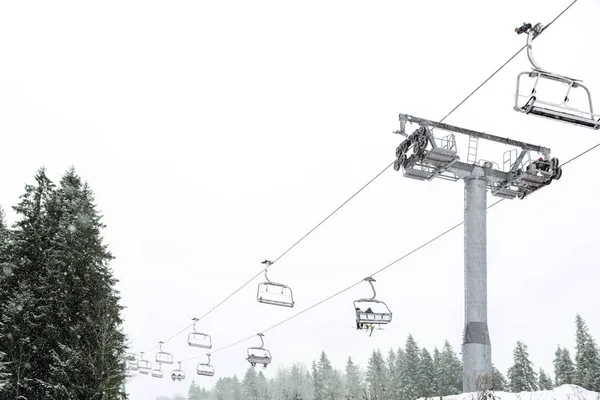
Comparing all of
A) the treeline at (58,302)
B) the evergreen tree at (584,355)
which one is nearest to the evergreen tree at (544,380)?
the evergreen tree at (584,355)

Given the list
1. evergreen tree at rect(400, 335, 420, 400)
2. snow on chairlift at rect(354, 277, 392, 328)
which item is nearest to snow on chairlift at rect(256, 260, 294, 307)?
snow on chairlift at rect(354, 277, 392, 328)

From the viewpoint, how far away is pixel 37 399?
34.2 m

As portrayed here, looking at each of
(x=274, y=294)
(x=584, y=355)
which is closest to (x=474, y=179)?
(x=274, y=294)

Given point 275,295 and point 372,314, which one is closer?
point 372,314

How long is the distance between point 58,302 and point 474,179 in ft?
91.2

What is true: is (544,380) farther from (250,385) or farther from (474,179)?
(474,179)

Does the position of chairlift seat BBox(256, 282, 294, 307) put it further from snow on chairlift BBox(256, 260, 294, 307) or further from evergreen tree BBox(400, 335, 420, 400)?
evergreen tree BBox(400, 335, 420, 400)

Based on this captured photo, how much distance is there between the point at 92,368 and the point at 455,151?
24.8 meters

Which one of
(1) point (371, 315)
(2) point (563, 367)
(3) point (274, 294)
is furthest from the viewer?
(2) point (563, 367)

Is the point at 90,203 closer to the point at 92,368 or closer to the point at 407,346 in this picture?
the point at 92,368

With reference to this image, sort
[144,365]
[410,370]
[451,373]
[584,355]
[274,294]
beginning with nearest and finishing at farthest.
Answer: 1. [274,294]
2. [144,365]
3. [584,355]
4. [451,373]
5. [410,370]

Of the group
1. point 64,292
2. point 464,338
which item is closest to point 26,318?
point 64,292

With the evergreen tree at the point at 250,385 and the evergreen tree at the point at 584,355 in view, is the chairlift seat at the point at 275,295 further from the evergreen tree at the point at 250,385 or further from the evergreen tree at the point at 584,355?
the evergreen tree at the point at 250,385

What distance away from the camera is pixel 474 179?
16703 millimetres
